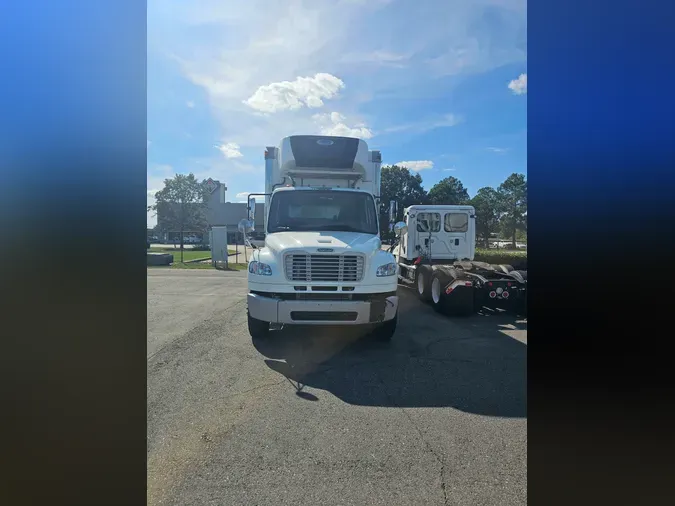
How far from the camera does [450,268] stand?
8.71 m

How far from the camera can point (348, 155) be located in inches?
296

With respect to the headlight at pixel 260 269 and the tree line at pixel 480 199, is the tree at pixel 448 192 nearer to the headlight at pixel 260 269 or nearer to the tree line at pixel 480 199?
the tree line at pixel 480 199

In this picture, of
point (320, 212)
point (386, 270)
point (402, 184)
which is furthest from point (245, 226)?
point (402, 184)

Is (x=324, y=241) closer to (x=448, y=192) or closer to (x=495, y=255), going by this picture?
(x=495, y=255)

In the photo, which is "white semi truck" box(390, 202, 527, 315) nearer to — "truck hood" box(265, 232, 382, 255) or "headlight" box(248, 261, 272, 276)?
"truck hood" box(265, 232, 382, 255)

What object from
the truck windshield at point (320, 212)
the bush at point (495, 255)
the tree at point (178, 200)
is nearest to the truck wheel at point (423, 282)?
the truck windshield at point (320, 212)

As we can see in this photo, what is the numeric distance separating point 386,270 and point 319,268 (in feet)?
3.34

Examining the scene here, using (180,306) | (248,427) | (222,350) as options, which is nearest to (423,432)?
(248,427)

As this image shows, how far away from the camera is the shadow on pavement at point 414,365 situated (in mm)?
3965
